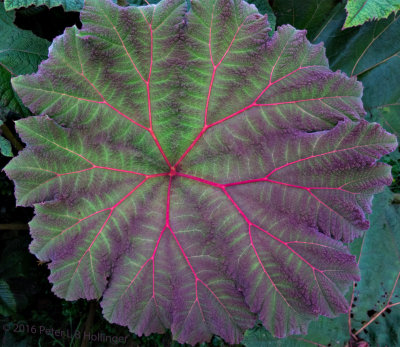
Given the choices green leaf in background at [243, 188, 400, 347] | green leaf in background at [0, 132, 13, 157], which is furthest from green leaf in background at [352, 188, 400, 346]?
green leaf in background at [0, 132, 13, 157]

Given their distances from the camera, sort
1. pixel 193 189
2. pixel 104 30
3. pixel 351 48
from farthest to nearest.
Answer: pixel 351 48
pixel 193 189
pixel 104 30

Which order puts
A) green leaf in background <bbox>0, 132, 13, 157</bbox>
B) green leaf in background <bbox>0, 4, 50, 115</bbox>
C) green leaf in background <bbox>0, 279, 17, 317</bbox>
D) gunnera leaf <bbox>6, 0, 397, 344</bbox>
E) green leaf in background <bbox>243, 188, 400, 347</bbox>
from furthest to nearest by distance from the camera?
1. green leaf in background <bbox>0, 279, 17, 317</bbox>
2. green leaf in background <bbox>243, 188, 400, 347</bbox>
3. green leaf in background <bbox>0, 4, 50, 115</bbox>
4. green leaf in background <bbox>0, 132, 13, 157</bbox>
5. gunnera leaf <bbox>6, 0, 397, 344</bbox>

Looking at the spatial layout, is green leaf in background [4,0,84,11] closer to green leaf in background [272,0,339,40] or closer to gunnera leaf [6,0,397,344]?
gunnera leaf [6,0,397,344]

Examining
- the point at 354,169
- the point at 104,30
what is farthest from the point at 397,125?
the point at 104,30

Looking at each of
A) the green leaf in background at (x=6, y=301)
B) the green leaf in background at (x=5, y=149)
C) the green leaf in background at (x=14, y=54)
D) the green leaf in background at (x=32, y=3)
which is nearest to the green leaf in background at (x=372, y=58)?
the green leaf in background at (x=32, y=3)

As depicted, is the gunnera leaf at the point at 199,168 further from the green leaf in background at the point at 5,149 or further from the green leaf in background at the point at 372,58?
the green leaf in background at the point at 372,58

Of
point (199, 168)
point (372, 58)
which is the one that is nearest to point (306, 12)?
point (372, 58)

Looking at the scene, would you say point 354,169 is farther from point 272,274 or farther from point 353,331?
point 353,331
